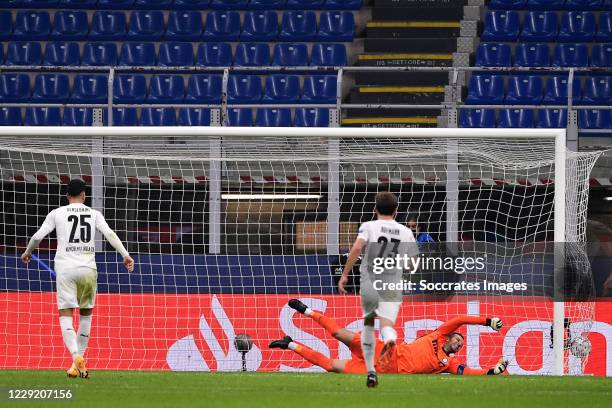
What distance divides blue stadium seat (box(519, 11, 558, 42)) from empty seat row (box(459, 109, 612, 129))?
2244 millimetres

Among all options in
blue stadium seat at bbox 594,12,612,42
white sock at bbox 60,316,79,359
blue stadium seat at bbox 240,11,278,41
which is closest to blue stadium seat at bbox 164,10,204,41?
blue stadium seat at bbox 240,11,278,41

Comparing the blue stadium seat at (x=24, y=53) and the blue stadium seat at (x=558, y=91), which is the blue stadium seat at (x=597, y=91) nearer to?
the blue stadium seat at (x=558, y=91)

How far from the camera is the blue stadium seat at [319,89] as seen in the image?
59.6 feet

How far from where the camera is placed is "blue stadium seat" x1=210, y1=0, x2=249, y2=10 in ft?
66.4

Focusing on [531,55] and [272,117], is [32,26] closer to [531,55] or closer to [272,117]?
[272,117]

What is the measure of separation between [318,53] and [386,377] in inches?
403

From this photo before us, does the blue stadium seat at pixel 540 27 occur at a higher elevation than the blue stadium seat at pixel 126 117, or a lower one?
higher

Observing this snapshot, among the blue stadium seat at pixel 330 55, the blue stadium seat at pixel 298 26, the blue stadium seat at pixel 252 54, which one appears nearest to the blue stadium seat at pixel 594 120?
the blue stadium seat at pixel 330 55

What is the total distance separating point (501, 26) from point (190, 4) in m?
5.42

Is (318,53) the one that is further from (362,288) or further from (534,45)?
(362,288)

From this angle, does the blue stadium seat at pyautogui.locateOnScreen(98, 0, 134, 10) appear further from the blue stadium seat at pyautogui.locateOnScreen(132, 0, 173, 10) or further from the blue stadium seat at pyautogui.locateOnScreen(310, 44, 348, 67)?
the blue stadium seat at pyautogui.locateOnScreen(310, 44, 348, 67)

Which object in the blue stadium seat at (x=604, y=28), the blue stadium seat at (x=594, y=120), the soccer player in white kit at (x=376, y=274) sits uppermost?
the blue stadium seat at (x=604, y=28)

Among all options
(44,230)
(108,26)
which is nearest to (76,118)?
(108,26)

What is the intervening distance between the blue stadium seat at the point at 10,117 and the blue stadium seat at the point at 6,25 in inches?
91.5
